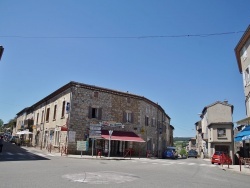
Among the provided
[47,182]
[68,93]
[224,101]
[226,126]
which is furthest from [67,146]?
[224,101]

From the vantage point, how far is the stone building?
27.8 meters

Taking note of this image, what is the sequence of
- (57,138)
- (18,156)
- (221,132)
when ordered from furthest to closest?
(221,132) → (57,138) → (18,156)

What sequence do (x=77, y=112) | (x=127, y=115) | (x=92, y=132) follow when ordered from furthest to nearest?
(x=127, y=115), (x=77, y=112), (x=92, y=132)

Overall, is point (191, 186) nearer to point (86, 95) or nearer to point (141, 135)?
point (86, 95)

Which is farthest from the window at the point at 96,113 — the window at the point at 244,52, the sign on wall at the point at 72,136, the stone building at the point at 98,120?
the window at the point at 244,52

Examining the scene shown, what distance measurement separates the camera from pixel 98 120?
29.5 m

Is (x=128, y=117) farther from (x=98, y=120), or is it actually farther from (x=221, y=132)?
(x=221, y=132)

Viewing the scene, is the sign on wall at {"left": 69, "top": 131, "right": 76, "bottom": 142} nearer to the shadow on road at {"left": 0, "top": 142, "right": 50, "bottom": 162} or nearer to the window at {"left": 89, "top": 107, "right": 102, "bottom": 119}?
the window at {"left": 89, "top": 107, "right": 102, "bottom": 119}

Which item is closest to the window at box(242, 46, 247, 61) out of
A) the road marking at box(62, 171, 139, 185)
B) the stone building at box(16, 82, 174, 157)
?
the stone building at box(16, 82, 174, 157)

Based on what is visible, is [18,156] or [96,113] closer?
[18,156]

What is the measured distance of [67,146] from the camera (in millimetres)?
26828

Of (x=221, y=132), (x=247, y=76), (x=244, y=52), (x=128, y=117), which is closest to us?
(x=247, y=76)

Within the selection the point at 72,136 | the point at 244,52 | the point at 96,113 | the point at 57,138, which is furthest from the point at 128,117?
the point at 244,52

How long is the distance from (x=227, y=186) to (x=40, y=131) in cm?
3337
